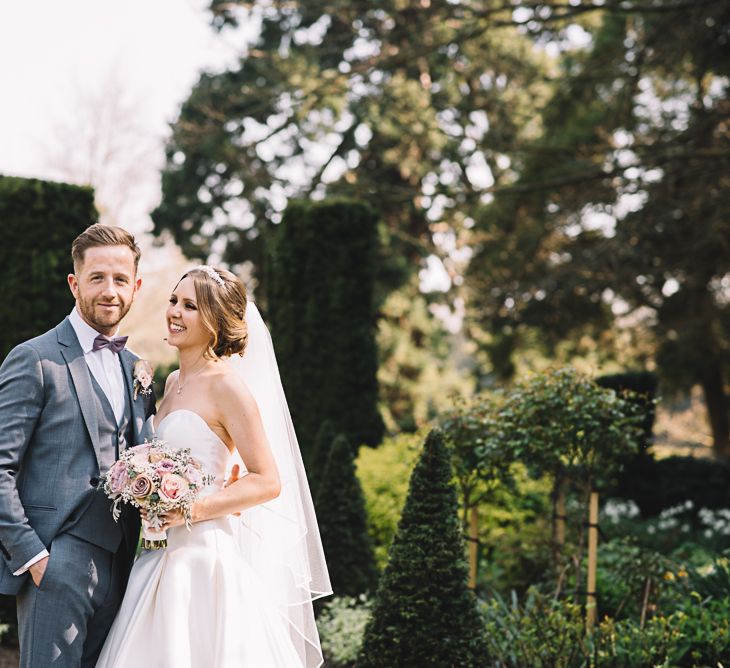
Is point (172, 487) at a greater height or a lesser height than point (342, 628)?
greater

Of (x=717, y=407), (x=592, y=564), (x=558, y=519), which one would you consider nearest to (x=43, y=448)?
(x=592, y=564)

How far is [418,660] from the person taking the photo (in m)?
4.45

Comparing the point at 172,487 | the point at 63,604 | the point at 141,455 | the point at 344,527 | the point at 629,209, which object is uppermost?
the point at 629,209

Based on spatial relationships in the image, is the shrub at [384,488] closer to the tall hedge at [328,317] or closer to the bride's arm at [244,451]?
the tall hedge at [328,317]

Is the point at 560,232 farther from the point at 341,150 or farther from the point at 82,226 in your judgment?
the point at 82,226

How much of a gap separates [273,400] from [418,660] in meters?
1.91

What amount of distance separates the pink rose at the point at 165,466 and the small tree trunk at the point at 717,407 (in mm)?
14801

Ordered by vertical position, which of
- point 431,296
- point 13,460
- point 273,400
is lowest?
point 13,460

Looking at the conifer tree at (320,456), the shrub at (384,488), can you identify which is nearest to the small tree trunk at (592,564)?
the shrub at (384,488)

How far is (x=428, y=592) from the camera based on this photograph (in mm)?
4496

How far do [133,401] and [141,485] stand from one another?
0.59 m

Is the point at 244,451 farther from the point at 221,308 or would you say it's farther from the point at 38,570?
the point at 38,570

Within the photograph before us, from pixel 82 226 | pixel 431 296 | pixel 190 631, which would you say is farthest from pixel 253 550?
pixel 431 296

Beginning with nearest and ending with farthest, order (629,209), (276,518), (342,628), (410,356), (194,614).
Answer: (194,614) → (276,518) → (342,628) → (629,209) → (410,356)
